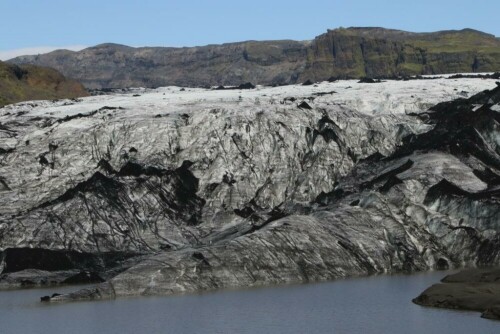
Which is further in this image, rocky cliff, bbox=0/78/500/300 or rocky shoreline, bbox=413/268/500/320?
rocky cliff, bbox=0/78/500/300

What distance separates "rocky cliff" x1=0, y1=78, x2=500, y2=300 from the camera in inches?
2359

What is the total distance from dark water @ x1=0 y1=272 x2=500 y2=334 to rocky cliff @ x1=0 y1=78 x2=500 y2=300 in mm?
3790

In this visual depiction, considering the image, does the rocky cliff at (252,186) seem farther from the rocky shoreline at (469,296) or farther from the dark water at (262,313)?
the rocky shoreline at (469,296)

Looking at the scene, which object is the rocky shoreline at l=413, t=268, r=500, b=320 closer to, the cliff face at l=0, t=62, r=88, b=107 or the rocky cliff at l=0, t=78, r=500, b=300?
the rocky cliff at l=0, t=78, r=500, b=300

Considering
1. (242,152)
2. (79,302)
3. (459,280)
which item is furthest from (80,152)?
(459,280)

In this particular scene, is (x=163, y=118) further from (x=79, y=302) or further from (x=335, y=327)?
(x=335, y=327)

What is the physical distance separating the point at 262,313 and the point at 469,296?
9.33 metres

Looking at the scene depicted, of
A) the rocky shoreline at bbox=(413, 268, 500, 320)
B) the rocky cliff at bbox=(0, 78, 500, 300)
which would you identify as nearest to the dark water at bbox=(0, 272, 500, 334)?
the rocky shoreline at bbox=(413, 268, 500, 320)

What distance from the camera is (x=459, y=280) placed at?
52281 millimetres

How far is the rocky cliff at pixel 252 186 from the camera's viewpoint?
59906 mm

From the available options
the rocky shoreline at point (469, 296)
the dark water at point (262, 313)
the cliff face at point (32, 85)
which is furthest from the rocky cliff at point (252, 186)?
the cliff face at point (32, 85)

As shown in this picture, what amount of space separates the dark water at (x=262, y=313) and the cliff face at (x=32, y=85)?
67.2 meters

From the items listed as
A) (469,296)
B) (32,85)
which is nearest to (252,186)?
(469,296)

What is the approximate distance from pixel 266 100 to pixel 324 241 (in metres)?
32.7
